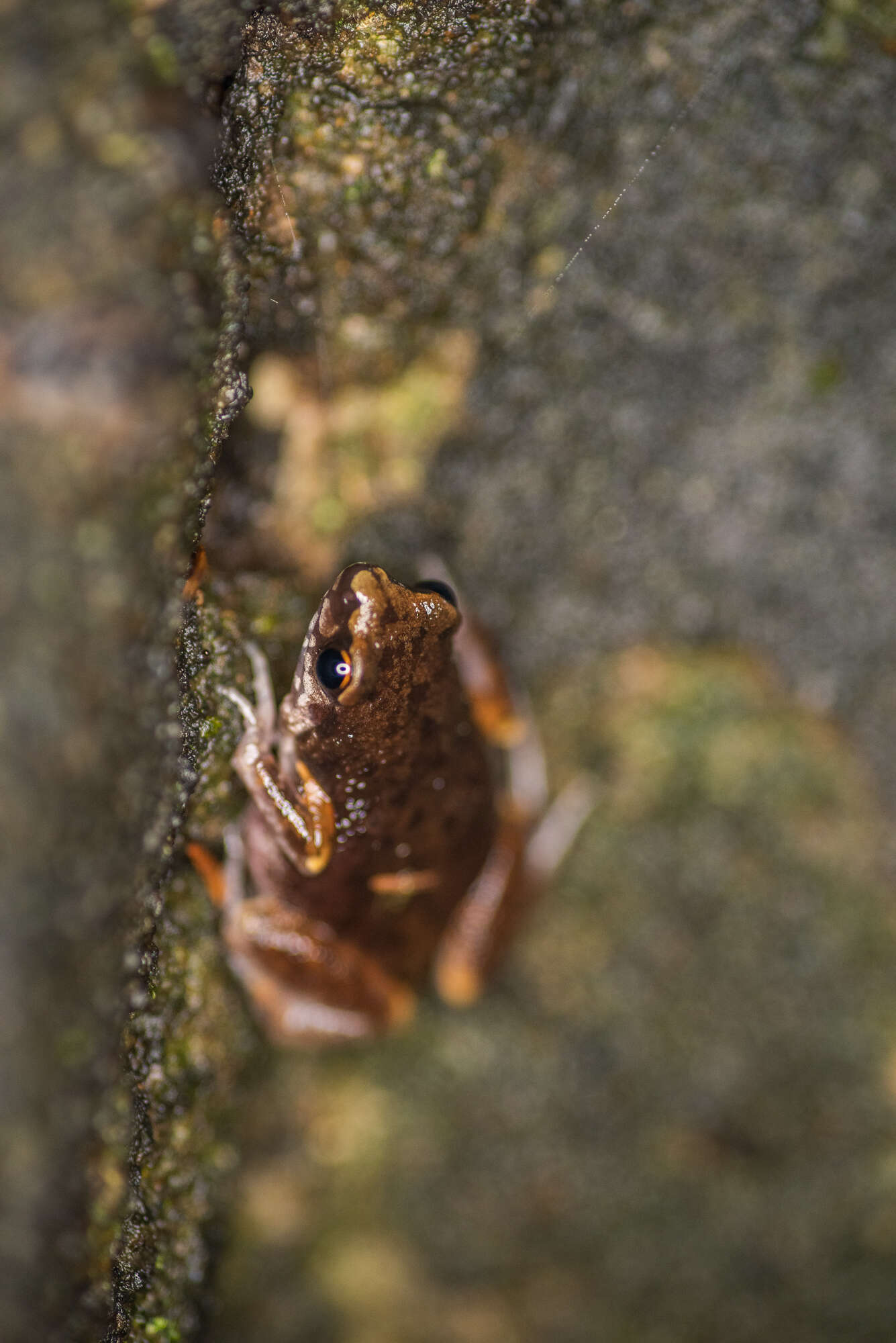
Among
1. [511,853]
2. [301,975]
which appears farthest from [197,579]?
[511,853]

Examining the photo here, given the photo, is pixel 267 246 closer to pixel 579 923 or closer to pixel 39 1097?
pixel 39 1097

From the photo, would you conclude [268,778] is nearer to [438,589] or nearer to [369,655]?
[369,655]

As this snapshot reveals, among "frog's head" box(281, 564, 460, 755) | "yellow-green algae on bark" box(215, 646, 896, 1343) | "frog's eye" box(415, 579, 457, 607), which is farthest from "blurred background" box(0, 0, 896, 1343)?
"frog's eye" box(415, 579, 457, 607)

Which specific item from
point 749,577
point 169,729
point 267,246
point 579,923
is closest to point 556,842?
point 579,923

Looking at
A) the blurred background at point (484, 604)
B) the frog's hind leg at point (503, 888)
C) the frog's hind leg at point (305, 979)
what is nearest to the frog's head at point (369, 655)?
the blurred background at point (484, 604)

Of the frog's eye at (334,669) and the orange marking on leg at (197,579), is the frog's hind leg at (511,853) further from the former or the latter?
the orange marking on leg at (197,579)
